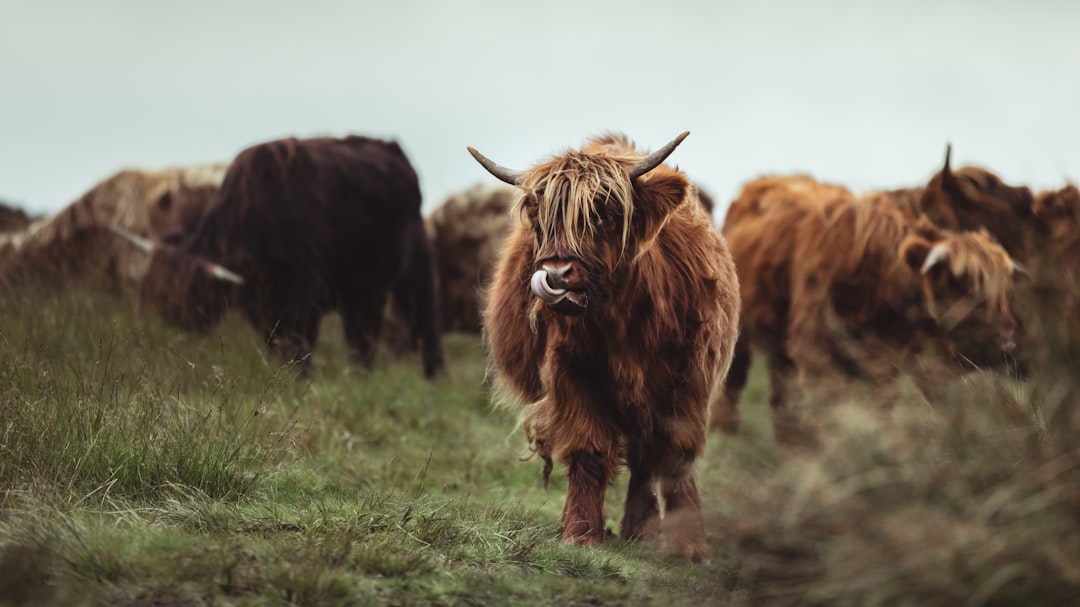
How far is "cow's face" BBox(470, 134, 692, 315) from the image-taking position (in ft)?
14.8

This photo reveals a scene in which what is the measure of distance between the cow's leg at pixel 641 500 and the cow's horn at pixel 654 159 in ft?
3.78

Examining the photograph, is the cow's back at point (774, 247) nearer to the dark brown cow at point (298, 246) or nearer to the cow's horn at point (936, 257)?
the cow's horn at point (936, 257)

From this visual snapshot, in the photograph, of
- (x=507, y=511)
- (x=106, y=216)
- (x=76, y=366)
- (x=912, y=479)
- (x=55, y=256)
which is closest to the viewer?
(x=912, y=479)

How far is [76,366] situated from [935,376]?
3.64 m

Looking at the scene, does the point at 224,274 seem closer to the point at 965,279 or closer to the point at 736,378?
the point at 736,378

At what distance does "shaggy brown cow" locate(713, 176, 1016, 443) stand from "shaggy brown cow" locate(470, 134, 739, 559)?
1142 millimetres

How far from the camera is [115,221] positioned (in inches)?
520

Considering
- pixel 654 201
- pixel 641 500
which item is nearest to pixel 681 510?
pixel 641 500

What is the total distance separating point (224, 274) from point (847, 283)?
14.6ft

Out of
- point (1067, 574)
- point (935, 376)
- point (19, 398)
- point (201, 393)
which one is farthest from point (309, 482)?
point (1067, 574)

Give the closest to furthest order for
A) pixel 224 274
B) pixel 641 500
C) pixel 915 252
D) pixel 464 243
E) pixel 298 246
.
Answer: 1. pixel 641 500
2. pixel 915 252
3. pixel 224 274
4. pixel 298 246
5. pixel 464 243

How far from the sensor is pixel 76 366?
526cm

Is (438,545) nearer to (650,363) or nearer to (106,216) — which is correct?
(650,363)

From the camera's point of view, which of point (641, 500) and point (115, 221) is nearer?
point (641, 500)
